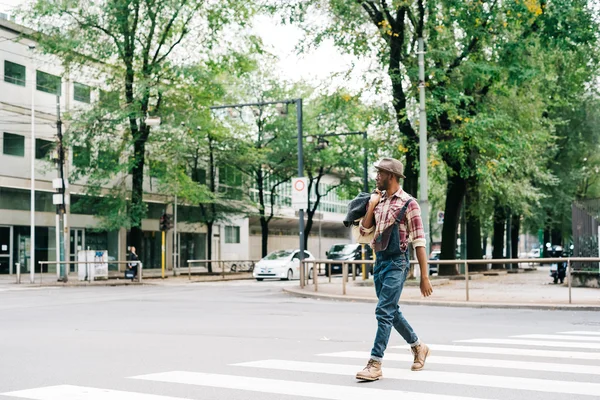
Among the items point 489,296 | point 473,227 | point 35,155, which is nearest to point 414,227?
point 489,296

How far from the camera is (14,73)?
121 ft

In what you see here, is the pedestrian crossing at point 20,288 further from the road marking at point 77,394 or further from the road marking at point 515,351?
the road marking at point 77,394

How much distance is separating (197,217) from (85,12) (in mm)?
15725

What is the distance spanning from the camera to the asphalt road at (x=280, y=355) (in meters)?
6.12

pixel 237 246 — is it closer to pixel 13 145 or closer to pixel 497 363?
pixel 13 145

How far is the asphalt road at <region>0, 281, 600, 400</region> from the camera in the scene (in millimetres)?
6121

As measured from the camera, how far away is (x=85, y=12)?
32.5m

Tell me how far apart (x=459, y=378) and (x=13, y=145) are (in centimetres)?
3380

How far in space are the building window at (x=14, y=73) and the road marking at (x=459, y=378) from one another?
32.8 meters

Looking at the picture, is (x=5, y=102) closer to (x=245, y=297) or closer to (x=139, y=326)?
(x=245, y=297)

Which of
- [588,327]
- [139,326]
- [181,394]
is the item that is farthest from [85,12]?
[181,394]

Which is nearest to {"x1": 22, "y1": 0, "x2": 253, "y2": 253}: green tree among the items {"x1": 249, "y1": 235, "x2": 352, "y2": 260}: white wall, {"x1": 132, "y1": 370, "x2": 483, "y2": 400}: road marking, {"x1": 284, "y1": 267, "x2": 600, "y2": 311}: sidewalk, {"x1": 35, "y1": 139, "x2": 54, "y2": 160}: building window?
{"x1": 35, "y1": 139, "x2": 54, "y2": 160}: building window

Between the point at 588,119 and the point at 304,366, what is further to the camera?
the point at 588,119

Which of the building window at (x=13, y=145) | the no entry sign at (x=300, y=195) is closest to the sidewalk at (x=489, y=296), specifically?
the no entry sign at (x=300, y=195)
